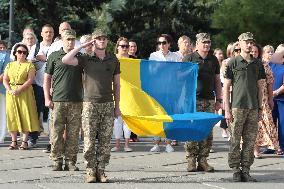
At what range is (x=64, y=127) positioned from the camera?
11.0m

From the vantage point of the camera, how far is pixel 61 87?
10906mm

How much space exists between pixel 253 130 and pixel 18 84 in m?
5.33

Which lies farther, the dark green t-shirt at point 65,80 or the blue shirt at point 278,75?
the blue shirt at point 278,75

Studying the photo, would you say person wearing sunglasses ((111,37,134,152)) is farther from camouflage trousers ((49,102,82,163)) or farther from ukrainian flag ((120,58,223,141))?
camouflage trousers ((49,102,82,163))

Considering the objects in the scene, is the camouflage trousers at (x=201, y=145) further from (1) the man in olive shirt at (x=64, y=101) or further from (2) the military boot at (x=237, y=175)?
(1) the man in olive shirt at (x=64, y=101)

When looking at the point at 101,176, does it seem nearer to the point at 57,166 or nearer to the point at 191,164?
the point at 57,166

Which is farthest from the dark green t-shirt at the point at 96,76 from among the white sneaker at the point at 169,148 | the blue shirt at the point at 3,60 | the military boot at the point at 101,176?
the blue shirt at the point at 3,60

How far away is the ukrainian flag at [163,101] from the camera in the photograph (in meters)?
10.7

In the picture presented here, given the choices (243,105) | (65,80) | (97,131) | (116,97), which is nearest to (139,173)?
(97,131)

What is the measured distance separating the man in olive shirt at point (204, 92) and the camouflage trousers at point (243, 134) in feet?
2.59

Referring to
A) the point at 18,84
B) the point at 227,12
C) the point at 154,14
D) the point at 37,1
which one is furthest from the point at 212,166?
the point at 227,12

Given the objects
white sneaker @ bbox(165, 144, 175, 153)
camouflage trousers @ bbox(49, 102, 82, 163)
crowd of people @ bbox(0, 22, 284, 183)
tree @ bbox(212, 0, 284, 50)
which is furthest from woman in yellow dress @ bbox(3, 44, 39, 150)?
tree @ bbox(212, 0, 284, 50)

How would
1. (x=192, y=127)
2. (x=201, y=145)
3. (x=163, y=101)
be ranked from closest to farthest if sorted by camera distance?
(x=192, y=127)
(x=201, y=145)
(x=163, y=101)

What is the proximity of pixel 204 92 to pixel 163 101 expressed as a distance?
64 centimetres
